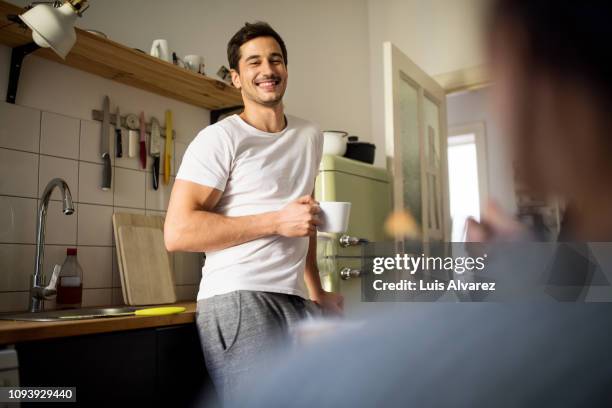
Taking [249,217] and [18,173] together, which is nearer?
[249,217]

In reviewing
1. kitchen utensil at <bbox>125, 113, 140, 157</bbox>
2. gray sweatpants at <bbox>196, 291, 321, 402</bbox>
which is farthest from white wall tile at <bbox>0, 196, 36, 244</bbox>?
gray sweatpants at <bbox>196, 291, 321, 402</bbox>

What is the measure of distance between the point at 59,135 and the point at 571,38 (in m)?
1.53

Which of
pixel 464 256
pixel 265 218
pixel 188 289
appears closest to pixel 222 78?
pixel 188 289

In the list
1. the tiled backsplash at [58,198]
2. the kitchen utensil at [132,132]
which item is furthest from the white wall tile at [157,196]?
the kitchen utensil at [132,132]

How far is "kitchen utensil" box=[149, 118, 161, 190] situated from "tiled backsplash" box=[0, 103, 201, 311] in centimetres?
2

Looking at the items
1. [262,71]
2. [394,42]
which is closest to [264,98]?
[262,71]

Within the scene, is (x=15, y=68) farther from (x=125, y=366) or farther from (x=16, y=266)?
(x=125, y=366)

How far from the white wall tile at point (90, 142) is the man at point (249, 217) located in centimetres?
62

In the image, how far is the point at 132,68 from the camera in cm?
155

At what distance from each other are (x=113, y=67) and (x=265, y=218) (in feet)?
2.76

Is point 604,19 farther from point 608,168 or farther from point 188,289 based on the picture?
point 188,289

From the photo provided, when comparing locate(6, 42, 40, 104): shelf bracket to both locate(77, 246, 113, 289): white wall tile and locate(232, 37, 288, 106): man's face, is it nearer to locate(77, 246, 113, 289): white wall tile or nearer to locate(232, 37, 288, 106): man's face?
locate(77, 246, 113, 289): white wall tile

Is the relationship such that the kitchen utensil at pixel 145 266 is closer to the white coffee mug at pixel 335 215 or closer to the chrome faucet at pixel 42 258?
the chrome faucet at pixel 42 258

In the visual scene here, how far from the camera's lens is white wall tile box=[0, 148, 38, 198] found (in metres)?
1.36
